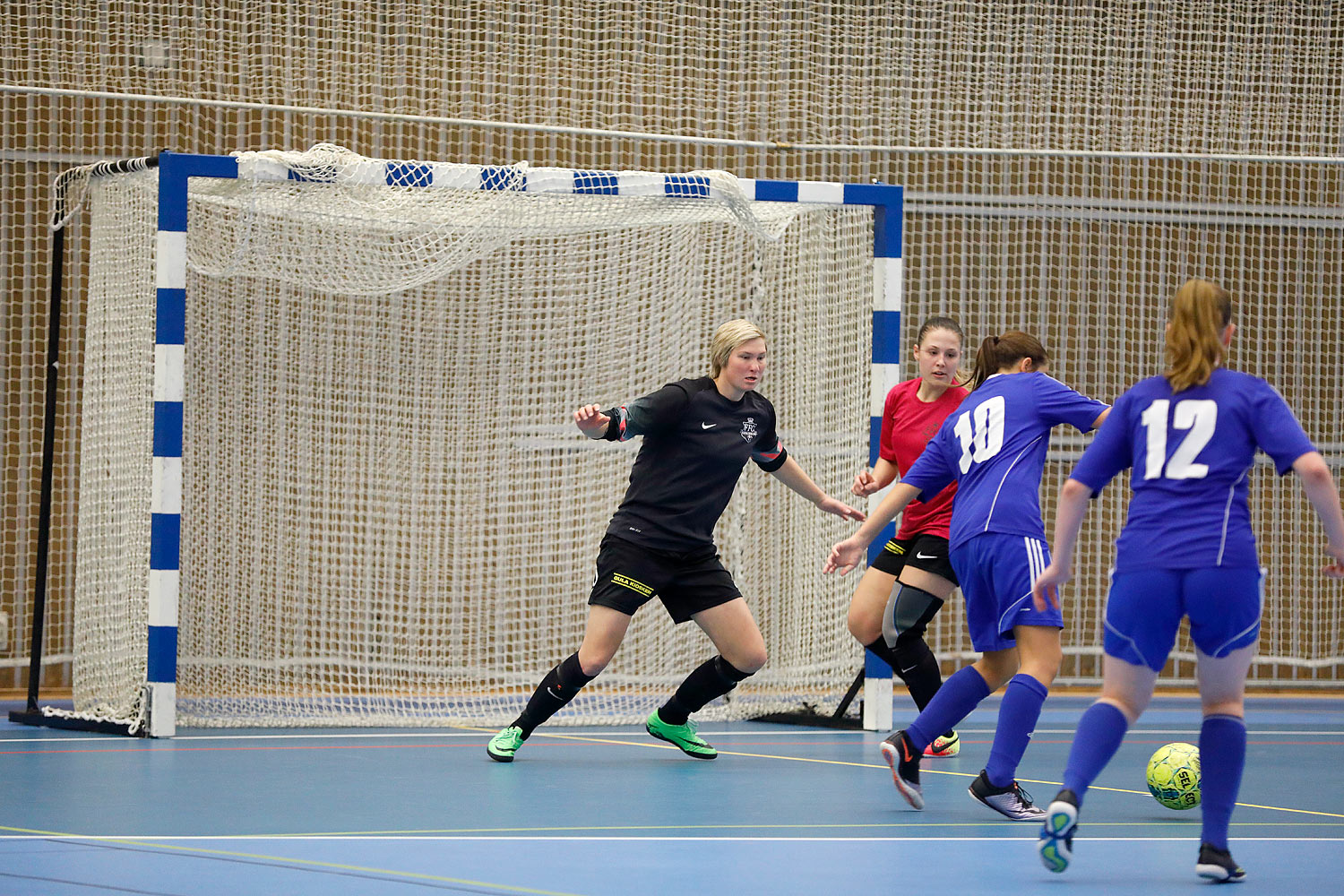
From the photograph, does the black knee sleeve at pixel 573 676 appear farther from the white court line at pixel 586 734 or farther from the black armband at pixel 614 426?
the white court line at pixel 586 734

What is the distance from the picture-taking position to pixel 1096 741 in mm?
4023

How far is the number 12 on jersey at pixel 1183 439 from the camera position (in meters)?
3.99

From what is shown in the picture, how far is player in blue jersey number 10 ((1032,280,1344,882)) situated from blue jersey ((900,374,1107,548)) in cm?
88

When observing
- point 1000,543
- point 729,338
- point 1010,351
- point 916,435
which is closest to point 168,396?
point 729,338

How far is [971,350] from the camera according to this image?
34.9 feet

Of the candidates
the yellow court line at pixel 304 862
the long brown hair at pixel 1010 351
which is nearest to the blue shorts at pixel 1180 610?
the long brown hair at pixel 1010 351

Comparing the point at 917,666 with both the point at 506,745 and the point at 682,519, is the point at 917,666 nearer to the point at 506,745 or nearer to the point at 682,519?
the point at 682,519

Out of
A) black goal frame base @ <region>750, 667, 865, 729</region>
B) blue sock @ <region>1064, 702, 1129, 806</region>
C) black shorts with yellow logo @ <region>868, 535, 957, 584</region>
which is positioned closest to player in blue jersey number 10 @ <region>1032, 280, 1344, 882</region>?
blue sock @ <region>1064, 702, 1129, 806</region>

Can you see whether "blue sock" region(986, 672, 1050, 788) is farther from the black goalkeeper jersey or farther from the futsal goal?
the futsal goal

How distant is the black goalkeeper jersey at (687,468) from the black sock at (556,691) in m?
0.56

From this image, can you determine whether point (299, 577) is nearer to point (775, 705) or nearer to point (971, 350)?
point (775, 705)

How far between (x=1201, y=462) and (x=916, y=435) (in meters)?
2.46

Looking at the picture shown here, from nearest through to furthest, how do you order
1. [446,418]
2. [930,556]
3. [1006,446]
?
1. [1006,446]
2. [930,556]
3. [446,418]

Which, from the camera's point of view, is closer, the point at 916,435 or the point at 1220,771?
the point at 1220,771
